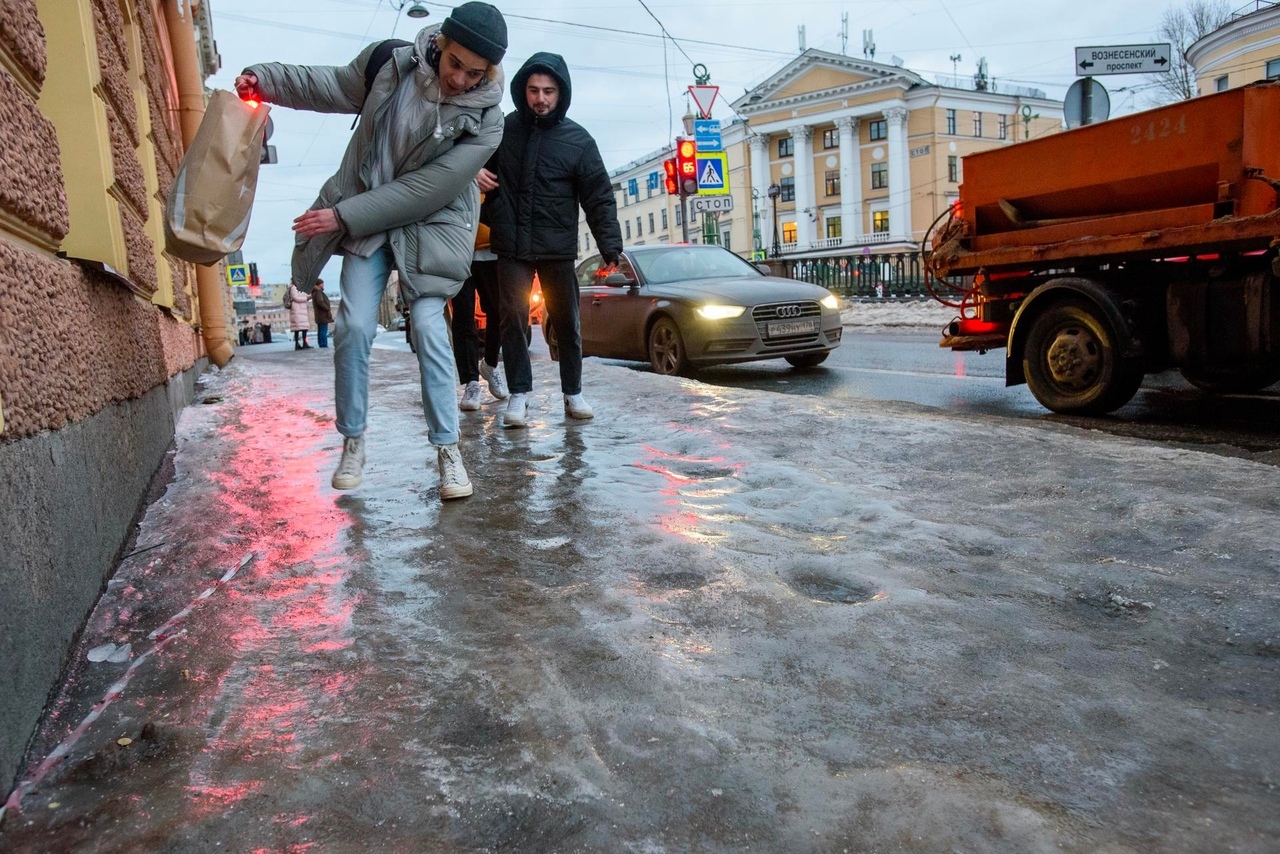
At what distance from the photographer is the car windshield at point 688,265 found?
10180mm

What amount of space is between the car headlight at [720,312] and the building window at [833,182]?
64.9m

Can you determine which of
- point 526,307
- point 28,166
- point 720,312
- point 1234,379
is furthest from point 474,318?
point 1234,379

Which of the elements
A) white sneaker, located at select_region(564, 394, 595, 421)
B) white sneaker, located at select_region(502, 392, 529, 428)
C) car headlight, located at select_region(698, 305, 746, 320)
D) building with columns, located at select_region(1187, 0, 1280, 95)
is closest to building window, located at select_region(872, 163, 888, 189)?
building with columns, located at select_region(1187, 0, 1280, 95)

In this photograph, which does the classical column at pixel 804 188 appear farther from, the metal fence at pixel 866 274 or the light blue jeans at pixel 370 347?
the light blue jeans at pixel 370 347

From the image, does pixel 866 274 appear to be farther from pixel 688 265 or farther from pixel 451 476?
pixel 451 476

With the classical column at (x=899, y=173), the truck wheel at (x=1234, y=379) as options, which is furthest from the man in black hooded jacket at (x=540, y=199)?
the classical column at (x=899, y=173)

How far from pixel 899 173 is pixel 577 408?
2635 inches

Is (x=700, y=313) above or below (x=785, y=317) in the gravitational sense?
above

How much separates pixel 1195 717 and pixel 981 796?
1.84 ft

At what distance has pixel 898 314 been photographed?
68.9ft

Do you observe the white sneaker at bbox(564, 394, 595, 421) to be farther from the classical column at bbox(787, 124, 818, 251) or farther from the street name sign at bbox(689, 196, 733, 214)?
A: the classical column at bbox(787, 124, 818, 251)

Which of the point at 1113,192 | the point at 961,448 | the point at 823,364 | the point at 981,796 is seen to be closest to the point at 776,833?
the point at 981,796

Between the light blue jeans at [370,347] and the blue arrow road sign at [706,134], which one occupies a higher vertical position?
the blue arrow road sign at [706,134]

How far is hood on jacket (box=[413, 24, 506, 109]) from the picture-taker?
352cm
